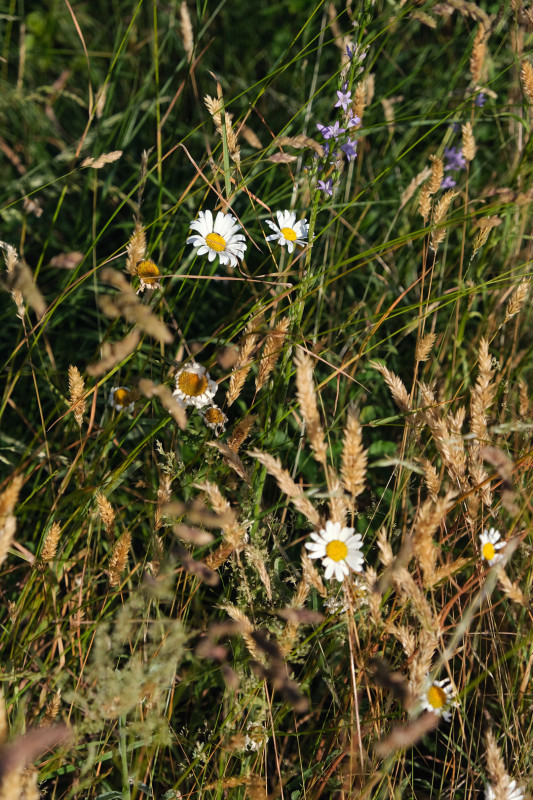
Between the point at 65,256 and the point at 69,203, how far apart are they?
1381 mm

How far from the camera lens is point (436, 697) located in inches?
53.9

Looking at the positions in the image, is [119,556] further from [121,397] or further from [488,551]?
[488,551]

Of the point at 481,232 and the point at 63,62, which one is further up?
the point at 63,62

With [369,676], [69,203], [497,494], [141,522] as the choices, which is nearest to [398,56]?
[69,203]

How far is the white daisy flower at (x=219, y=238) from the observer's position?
59.5 inches

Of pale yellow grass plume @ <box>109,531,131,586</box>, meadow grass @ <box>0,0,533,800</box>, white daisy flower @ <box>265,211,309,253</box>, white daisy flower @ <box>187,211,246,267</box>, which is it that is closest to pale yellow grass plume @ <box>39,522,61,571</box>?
meadow grass @ <box>0,0,533,800</box>

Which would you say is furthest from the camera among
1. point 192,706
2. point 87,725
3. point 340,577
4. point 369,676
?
point 192,706

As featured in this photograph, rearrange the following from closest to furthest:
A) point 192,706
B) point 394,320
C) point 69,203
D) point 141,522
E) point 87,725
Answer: point 87,725 → point 192,706 → point 141,522 → point 394,320 → point 69,203

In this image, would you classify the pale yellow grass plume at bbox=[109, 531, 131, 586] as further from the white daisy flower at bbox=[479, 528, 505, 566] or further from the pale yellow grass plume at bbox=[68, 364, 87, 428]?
the white daisy flower at bbox=[479, 528, 505, 566]

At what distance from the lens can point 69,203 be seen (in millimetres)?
2482

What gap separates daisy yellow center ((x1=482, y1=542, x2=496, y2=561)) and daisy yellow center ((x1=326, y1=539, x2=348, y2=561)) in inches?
14.7

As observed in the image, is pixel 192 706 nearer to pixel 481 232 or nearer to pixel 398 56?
pixel 481 232

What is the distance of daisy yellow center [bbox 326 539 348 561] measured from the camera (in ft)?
3.99

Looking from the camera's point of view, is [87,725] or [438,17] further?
[438,17]
